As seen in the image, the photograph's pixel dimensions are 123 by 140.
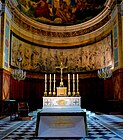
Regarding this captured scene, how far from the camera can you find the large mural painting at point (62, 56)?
19438mm

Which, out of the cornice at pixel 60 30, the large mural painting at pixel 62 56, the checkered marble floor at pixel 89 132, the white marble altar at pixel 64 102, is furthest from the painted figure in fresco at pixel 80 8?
the checkered marble floor at pixel 89 132

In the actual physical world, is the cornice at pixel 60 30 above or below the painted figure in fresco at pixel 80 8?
below

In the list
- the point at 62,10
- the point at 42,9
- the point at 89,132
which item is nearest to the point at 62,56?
the point at 62,10

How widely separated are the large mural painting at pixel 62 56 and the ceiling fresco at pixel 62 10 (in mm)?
2749

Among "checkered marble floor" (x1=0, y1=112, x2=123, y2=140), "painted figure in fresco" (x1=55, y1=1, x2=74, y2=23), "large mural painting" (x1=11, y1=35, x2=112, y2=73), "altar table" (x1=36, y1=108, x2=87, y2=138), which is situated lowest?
"checkered marble floor" (x1=0, y1=112, x2=123, y2=140)

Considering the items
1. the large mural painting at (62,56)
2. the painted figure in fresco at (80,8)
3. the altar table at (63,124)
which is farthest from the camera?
the painted figure in fresco at (80,8)

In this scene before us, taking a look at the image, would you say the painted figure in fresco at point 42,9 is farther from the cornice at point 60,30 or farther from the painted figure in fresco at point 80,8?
the painted figure in fresco at point 80,8

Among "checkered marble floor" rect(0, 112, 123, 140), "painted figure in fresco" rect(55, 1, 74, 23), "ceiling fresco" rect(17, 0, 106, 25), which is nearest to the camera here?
"checkered marble floor" rect(0, 112, 123, 140)

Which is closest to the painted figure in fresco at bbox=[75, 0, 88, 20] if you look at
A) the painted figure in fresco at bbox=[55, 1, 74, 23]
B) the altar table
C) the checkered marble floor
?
the painted figure in fresco at bbox=[55, 1, 74, 23]

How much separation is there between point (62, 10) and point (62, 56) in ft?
14.7

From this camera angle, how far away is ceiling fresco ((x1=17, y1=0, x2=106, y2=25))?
21469 millimetres

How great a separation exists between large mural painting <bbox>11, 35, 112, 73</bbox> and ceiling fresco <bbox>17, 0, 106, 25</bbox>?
275 cm

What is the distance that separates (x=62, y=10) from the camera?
2273 centimetres

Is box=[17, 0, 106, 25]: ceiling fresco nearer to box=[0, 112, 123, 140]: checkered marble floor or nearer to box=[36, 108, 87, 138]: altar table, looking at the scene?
box=[0, 112, 123, 140]: checkered marble floor
